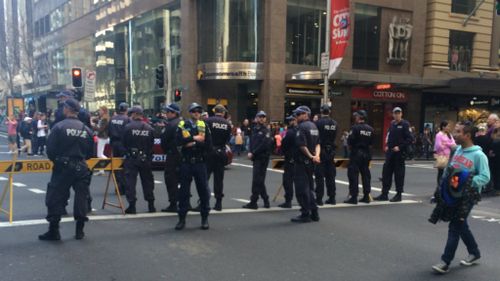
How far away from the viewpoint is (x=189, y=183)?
20.5ft

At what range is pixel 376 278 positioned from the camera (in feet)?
15.2

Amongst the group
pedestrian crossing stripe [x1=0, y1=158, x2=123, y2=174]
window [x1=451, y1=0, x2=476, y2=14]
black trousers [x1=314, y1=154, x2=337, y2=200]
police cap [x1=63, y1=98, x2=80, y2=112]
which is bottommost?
black trousers [x1=314, y1=154, x2=337, y2=200]

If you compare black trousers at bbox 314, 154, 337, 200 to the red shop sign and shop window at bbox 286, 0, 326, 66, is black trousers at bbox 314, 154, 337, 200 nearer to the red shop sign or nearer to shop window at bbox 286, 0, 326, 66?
shop window at bbox 286, 0, 326, 66

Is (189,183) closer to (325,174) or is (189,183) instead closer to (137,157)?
(137,157)

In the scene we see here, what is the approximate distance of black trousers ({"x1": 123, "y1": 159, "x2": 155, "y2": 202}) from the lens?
Result: 735 cm

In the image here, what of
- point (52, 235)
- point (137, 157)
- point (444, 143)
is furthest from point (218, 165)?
point (444, 143)

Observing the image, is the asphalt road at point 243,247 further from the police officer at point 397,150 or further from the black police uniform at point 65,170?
the police officer at point 397,150

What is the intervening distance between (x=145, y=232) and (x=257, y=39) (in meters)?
18.5

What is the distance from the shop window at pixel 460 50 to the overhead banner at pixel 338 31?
12.8m

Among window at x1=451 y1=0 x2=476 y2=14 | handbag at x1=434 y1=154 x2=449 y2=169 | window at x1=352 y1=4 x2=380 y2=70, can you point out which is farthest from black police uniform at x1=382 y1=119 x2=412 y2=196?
window at x1=451 y1=0 x2=476 y2=14

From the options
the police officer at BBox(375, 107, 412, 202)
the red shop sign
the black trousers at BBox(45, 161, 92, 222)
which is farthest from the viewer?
the red shop sign

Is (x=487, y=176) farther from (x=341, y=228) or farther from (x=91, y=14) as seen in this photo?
(x=91, y=14)

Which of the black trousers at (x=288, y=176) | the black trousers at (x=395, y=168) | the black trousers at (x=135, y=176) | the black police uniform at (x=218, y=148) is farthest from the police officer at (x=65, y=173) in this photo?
the black trousers at (x=395, y=168)

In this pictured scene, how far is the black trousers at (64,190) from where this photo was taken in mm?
5578
